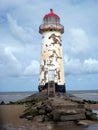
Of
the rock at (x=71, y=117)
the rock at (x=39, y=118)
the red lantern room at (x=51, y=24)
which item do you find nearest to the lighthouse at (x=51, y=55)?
the red lantern room at (x=51, y=24)

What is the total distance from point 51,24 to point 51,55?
2.84 meters

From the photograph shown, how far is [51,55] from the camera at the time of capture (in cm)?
2420

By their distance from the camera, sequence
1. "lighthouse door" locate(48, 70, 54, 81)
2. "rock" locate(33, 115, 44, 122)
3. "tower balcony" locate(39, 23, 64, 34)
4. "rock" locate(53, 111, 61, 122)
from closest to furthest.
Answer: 1. "rock" locate(53, 111, 61, 122)
2. "rock" locate(33, 115, 44, 122)
3. "lighthouse door" locate(48, 70, 54, 81)
4. "tower balcony" locate(39, 23, 64, 34)

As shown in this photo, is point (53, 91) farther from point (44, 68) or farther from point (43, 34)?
point (43, 34)

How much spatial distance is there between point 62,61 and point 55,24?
11.2 feet

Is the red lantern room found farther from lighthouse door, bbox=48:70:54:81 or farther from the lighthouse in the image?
lighthouse door, bbox=48:70:54:81

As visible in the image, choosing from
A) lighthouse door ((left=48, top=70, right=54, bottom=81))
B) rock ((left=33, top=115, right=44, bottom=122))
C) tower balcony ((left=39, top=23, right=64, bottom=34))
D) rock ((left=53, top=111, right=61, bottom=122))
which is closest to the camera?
rock ((left=53, top=111, right=61, bottom=122))

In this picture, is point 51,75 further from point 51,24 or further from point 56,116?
point 56,116

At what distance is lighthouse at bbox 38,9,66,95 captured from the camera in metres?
24.1

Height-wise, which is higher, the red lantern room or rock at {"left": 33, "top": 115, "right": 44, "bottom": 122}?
the red lantern room

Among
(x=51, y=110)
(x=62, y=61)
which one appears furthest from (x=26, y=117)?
(x=62, y=61)

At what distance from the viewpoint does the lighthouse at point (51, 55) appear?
24.1 metres

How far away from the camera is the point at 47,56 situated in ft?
79.6

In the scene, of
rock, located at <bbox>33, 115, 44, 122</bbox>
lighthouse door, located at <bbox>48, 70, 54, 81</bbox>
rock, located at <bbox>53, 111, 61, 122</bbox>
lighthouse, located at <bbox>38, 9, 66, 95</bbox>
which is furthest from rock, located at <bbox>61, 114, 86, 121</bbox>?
lighthouse door, located at <bbox>48, 70, 54, 81</bbox>
